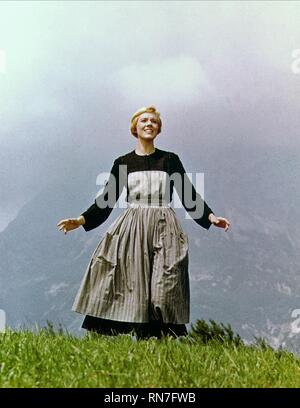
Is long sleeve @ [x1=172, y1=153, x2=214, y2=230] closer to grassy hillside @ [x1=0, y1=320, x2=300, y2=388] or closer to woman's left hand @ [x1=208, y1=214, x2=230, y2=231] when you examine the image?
woman's left hand @ [x1=208, y1=214, x2=230, y2=231]

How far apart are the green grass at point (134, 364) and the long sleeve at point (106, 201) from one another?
598mm

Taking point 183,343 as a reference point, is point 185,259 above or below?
above

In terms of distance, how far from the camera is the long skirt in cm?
323

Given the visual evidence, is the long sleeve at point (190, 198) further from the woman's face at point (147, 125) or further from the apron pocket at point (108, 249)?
the apron pocket at point (108, 249)

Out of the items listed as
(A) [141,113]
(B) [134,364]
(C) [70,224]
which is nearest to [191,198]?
(A) [141,113]

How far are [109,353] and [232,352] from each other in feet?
1.82

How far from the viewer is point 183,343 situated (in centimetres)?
310

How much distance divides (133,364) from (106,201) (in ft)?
3.68

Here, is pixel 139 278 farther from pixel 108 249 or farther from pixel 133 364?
pixel 133 364

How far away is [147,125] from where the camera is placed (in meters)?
3.41

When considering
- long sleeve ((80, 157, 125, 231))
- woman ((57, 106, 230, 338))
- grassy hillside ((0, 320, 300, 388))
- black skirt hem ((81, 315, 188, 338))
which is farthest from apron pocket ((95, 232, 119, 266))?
grassy hillside ((0, 320, 300, 388))

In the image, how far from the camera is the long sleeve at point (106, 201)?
3.44 m
